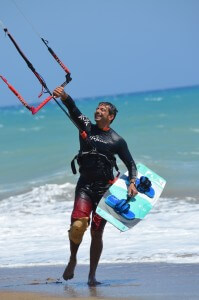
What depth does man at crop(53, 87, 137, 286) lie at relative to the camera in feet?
23.2

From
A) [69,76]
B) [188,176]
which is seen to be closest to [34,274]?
[69,76]

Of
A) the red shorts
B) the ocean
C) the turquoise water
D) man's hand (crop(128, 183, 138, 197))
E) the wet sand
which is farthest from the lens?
the turquoise water

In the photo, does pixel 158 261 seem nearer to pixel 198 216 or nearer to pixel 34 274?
pixel 34 274

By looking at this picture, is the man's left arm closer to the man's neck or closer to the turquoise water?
the man's neck

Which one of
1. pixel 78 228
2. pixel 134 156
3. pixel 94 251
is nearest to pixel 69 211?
pixel 94 251

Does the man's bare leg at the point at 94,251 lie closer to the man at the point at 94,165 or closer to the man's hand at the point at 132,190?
the man at the point at 94,165

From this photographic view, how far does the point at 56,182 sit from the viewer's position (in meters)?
16.5

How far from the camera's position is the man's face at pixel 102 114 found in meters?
7.11

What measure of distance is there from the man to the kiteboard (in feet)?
0.23

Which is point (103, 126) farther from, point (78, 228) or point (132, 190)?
point (78, 228)

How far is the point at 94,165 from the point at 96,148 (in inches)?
5.4

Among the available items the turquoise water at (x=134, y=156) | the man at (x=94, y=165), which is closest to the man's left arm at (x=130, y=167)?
the man at (x=94, y=165)

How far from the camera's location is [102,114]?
7.13 m

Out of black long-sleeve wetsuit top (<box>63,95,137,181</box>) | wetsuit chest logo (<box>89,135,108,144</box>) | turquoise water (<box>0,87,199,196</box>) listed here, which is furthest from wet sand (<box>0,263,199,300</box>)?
turquoise water (<box>0,87,199,196</box>)
